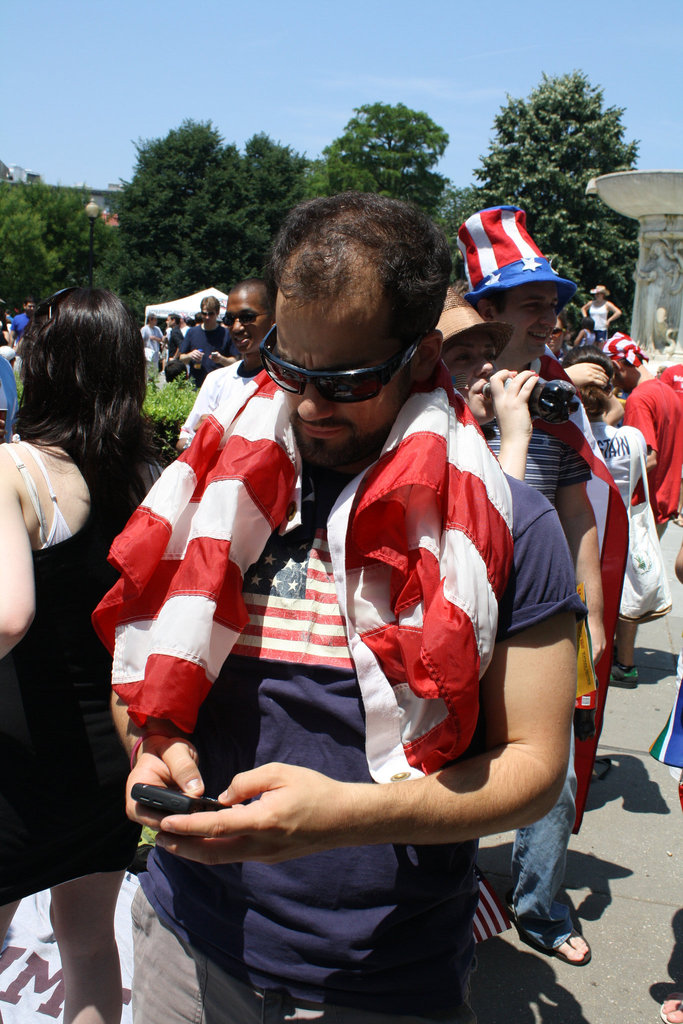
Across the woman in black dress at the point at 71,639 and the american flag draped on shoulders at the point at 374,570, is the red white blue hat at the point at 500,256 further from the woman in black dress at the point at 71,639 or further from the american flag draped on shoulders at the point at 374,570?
the american flag draped on shoulders at the point at 374,570

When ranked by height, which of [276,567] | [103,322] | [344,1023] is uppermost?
[103,322]

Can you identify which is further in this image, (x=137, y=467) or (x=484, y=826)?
(x=137, y=467)

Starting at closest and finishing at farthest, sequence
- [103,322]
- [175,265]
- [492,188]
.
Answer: [103,322]
[492,188]
[175,265]

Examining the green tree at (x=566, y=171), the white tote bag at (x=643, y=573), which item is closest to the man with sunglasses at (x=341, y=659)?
the white tote bag at (x=643, y=573)

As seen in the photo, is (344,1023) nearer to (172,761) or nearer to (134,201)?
(172,761)

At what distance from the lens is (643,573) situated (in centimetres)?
497

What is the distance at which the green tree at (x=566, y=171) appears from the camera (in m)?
33.0

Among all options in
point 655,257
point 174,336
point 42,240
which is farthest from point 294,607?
point 42,240

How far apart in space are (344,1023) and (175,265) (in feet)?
140

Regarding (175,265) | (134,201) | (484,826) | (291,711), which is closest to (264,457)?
(291,711)

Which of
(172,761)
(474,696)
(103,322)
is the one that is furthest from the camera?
(103,322)

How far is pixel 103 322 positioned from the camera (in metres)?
2.26

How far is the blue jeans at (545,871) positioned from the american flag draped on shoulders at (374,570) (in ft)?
6.52

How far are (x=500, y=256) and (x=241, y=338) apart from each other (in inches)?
94.4
